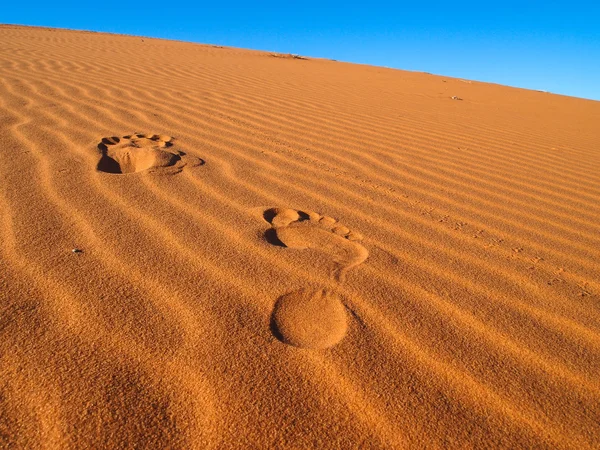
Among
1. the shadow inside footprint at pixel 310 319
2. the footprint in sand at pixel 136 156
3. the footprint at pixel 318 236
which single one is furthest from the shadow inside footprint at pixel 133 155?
the shadow inside footprint at pixel 310 319

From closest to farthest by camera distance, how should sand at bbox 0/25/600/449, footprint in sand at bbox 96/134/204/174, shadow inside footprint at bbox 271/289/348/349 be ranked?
sand at bbox 0/25/600/449 → shadow inside footprint at bbox 271/289/348/349 → footprint in sand at bbox 96/134/204/174

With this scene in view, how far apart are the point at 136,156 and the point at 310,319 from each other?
1.67 metres

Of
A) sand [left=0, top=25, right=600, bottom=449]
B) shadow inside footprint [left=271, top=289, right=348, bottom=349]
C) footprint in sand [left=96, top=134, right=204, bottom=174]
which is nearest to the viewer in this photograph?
sand [left=0, top=25, right=600, bottom=449]

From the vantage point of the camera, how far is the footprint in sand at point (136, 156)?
7.51 feet

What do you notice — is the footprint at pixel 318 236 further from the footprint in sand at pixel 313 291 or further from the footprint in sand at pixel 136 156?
the footprint in sand at pixel 136 156

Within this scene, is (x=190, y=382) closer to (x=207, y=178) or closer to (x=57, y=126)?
(x=207, y=178)

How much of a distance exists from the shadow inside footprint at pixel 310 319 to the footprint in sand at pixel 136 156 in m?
1.28

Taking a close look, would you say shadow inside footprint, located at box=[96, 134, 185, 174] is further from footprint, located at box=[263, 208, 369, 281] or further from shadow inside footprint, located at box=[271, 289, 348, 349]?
shadow inside footprint, located at box=[271, 289, 348, 349]

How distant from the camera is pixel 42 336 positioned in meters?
1.08

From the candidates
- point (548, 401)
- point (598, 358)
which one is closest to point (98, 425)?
point (548, 401)

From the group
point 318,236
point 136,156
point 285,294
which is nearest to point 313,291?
point 285,294

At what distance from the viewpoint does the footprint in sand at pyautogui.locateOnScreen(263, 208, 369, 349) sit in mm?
1185

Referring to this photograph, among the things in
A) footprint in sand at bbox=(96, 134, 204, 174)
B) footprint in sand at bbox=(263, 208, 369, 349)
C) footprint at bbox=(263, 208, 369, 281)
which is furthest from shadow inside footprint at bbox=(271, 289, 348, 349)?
footprint in sand at bbox=(96, 134, 204, 174)

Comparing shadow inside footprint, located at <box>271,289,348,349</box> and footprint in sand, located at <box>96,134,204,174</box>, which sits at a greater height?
shadow inside footprint, located at <box>271,289,348,349</box>
